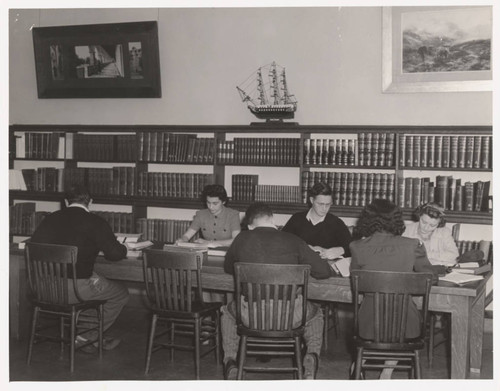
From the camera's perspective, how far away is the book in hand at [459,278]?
3.73m

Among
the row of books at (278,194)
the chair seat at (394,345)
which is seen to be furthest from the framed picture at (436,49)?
the chair seat at (394,345)

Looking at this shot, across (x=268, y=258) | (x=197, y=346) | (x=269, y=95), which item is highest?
(x=269, y=95)

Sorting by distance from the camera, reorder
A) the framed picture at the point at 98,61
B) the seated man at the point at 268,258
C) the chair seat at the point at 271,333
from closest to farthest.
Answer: the chair seat at the point at 271,333 → the seated man at the point at 268,258 → the framed picture at the point at 98,61

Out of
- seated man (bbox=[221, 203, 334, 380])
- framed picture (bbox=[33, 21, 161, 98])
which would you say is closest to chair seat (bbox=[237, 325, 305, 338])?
seated man (bbox=[221, 203, 334, 380])

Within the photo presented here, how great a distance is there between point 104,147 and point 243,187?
5.01 ft

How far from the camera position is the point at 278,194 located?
580 cm

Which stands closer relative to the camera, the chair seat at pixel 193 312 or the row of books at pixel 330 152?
the chair seat at pixel 193 312

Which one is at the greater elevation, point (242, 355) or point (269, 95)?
point (269, 95)

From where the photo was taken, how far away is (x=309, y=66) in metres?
5.90

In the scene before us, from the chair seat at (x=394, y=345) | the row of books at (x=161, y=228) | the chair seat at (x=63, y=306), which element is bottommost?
the chair seat at (x=394, y=345)

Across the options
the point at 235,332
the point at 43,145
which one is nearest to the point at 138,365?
the point at 235,332

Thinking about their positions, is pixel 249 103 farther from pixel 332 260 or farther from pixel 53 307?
pixel 53 307

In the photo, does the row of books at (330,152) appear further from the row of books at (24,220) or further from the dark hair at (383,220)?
the row of books at (24,220)

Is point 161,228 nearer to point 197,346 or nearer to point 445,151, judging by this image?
point 197,346
